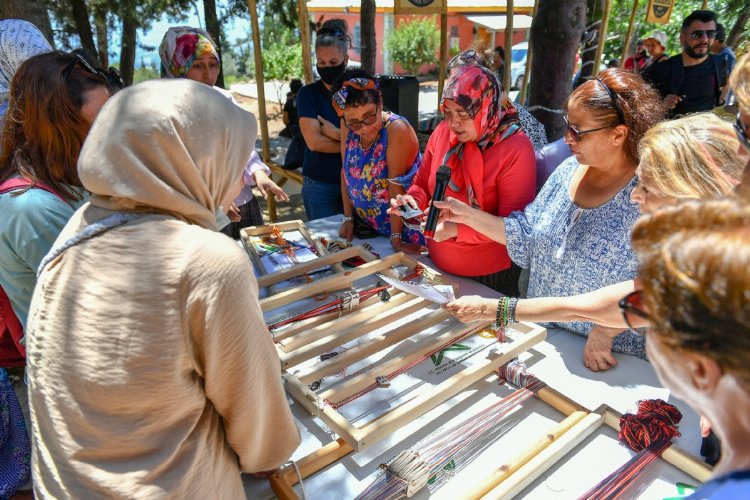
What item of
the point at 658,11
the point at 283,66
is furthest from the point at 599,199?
the point at 283,66

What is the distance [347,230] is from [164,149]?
1.92 m

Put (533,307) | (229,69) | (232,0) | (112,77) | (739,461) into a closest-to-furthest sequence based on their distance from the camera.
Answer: (739,461)
(533,307)
(112,77)
(232,0)
(229,69)

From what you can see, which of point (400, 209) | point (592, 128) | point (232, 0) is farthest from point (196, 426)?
point (232, 0)

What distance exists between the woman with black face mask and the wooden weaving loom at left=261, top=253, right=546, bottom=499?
1.24 m

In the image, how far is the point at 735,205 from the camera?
2.01 ft

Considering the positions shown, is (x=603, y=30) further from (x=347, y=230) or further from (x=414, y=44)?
(x=414, y=44)

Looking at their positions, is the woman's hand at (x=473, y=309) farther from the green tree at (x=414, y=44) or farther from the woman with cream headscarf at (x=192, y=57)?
the green tree at (x=414, y=44)

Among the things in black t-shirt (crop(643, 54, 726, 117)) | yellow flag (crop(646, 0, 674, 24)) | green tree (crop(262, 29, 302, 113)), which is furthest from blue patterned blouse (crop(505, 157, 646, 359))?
green tree (crop(262, 29, 302, 113))

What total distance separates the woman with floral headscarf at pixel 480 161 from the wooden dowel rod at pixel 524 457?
927mm

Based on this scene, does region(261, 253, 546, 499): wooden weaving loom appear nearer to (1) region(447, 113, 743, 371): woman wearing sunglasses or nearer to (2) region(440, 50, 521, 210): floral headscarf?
(1) region(447, 113, 743, 371): woman wearing sunglasses

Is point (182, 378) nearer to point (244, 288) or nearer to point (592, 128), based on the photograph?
point (244, 288)

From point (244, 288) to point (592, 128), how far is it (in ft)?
4.53

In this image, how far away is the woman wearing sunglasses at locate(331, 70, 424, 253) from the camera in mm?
2512

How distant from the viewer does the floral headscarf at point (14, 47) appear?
2426 mm
